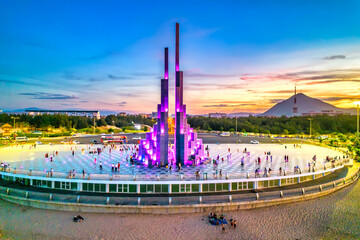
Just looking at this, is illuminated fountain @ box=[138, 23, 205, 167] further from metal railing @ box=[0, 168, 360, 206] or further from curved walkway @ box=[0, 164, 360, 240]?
curved walkway @ box=[0, 164, 360, 240]

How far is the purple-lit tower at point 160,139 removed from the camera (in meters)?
36.4

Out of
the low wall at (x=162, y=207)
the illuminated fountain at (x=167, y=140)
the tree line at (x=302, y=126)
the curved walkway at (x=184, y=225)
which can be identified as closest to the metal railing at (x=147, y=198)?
the low wall at (x=162, y=207)

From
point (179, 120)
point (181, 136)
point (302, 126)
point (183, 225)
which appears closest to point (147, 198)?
point (183, 225)

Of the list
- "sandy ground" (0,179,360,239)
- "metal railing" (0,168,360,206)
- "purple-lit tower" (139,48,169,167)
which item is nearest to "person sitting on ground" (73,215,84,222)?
"sandy ground" (0,179,360,239)

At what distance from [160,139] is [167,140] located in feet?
3.79

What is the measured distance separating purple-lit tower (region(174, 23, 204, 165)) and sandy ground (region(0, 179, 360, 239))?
14819 millimetres

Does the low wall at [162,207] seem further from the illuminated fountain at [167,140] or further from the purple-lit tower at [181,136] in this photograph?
the purple-lit tower at [181,136]

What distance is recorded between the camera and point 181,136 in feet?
124

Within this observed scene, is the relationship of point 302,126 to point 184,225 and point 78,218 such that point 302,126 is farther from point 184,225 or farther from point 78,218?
point 78,218

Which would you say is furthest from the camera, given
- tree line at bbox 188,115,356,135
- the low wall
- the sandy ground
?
tree line at bbox 188,115,356,135

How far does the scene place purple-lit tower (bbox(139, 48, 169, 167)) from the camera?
36375 mm

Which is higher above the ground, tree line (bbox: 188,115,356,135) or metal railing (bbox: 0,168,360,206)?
tree line (bbox: 188,115,356,135)

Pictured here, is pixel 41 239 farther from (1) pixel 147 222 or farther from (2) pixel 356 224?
(2) pixel 356 224

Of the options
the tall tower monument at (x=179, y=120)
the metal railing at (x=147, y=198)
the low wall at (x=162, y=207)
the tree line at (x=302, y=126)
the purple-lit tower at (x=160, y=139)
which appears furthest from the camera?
the tree line at (x=302, y=126)
